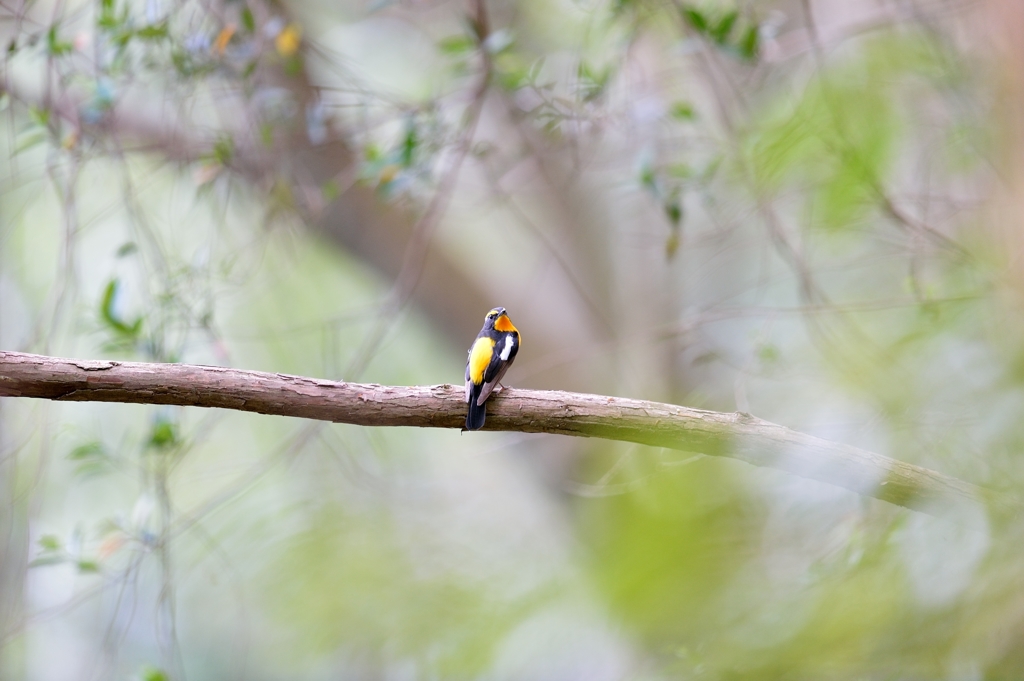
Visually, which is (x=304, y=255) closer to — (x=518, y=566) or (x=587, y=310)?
(x=587, y=310)

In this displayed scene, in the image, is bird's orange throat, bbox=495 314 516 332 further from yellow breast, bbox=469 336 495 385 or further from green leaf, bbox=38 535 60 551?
green leaf, bbox=38 535 60 551

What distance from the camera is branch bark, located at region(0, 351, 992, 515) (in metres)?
1.69

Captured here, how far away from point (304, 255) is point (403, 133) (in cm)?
239

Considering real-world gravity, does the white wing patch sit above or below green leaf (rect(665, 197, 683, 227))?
below

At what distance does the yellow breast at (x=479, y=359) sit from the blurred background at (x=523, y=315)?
49 cm

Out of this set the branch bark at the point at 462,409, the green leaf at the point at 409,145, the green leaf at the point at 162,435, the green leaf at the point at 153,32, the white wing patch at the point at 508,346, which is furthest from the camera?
the green leaf at the point at 409,145

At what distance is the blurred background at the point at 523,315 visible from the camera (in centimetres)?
132

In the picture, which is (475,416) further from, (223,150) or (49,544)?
(223,150)

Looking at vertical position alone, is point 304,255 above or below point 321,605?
above

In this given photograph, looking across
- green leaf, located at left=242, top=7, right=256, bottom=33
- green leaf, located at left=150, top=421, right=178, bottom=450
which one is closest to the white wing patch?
green leaf, located at left=150, top=421, right=178, bottom=450

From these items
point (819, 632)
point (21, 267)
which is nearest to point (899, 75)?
point (819, 632)

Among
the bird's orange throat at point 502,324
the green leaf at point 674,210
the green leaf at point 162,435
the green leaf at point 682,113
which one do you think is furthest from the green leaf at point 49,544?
the green leaf at point 682,113

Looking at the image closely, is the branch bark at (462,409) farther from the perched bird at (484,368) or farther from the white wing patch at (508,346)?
the white wing patch at (508,346)

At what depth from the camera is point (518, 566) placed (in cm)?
431
